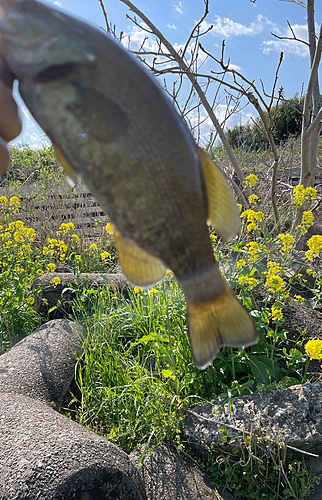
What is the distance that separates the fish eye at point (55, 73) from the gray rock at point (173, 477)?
100 inches

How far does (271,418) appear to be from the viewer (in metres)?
2.41

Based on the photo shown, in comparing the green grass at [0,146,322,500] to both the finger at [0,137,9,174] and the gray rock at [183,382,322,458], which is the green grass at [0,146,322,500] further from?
the finger at [0,137,9,174]

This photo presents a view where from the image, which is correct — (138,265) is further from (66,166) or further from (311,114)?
(311,114)

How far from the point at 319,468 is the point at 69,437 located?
1718 millimetres

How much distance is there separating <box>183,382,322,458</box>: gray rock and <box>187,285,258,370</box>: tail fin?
6.80 ft

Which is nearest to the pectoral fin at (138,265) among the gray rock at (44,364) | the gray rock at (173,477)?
the gray rock at (173,477)

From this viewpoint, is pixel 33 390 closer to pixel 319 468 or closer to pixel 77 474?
pixel 77 474

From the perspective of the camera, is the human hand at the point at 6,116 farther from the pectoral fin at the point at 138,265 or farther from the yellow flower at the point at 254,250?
the yellow flower at the point at 254,250

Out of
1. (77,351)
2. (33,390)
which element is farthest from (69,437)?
(77,351)

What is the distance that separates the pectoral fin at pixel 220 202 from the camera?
54cm

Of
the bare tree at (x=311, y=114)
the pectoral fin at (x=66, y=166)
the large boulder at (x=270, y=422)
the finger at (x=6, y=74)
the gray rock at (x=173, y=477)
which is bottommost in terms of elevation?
the gray rock at (x=173, y=477)

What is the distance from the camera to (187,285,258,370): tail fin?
0.53 metres

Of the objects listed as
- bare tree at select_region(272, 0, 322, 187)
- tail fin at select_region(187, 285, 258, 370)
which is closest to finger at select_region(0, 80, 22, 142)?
tail fin at select_region(187, 285, 258, 370)

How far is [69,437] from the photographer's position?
2031 mm
